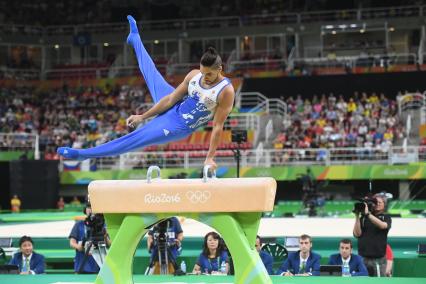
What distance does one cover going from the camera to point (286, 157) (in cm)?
2006

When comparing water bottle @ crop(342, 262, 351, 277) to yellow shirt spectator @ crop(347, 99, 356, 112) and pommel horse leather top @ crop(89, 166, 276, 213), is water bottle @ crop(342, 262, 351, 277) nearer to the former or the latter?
pommel horse leather top @ crop(89, 166, 276, 213)

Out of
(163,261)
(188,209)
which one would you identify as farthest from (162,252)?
(188,209)

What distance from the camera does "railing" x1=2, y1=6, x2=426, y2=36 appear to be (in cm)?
2847

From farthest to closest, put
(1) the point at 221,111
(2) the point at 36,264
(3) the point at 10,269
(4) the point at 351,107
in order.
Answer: (4) the point at 351,107 → (2) the point at 36,264 → (3) the point at 10,269 → (1) the point at 221,111

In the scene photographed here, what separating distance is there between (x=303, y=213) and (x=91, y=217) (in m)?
7.98

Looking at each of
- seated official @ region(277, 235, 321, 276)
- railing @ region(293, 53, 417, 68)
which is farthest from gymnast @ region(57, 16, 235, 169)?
railing @ region(293, 53, 417, 68)

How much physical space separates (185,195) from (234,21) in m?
25.8

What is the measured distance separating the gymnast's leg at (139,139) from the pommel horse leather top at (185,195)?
379mm

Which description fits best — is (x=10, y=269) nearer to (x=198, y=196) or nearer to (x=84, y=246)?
(x=84, y=246)

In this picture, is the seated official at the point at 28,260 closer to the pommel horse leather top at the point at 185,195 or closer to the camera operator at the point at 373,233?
the pommel horse leather top at the point at 185,195

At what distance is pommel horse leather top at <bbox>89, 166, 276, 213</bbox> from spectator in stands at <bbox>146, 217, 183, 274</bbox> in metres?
2.39

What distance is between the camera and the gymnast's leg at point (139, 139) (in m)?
5.87

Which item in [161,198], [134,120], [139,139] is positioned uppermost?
[134,120]

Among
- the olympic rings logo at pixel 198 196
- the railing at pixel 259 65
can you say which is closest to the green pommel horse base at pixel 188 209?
the olympic rings logo at pixel 198 196
